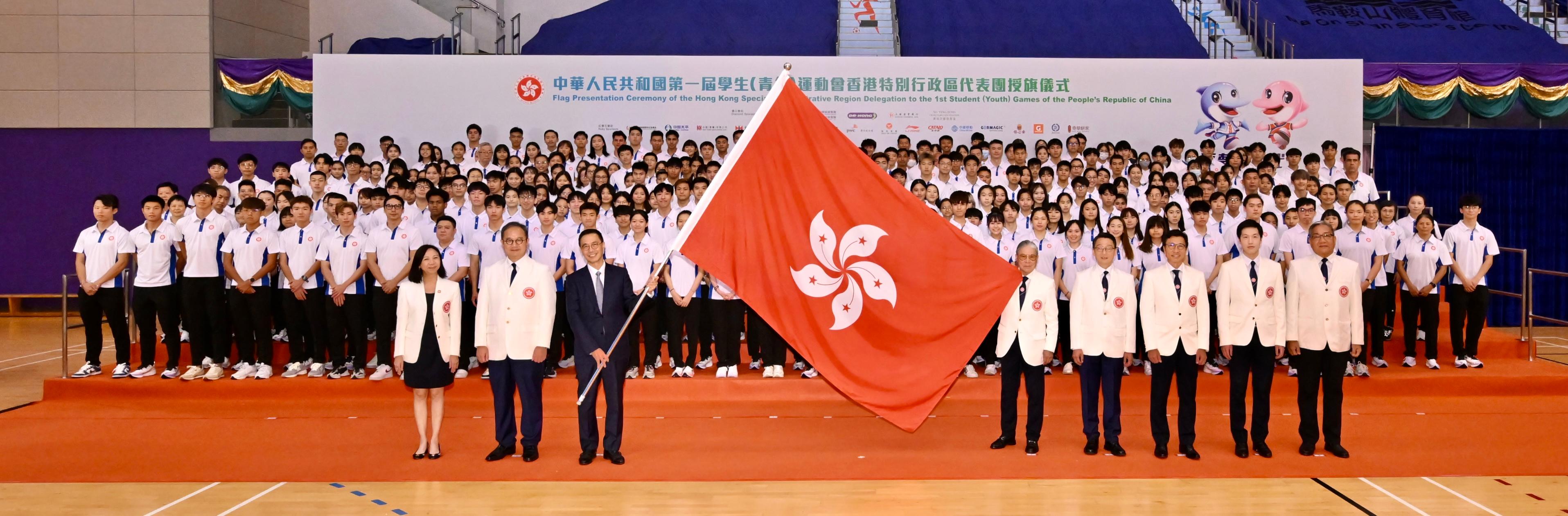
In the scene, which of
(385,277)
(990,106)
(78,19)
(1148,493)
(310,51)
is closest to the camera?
(1148,493)

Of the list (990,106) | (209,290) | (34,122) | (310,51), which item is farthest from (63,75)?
(990,106)

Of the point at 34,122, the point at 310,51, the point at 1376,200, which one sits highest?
the point at 310,51

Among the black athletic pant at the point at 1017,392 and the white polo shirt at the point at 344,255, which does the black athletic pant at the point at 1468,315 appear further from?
the white polo shirt at the point at 344,255

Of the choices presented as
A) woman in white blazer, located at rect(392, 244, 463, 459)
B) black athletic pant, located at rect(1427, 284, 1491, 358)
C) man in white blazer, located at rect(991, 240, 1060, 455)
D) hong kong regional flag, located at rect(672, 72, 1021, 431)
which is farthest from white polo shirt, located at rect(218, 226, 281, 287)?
black athletic pant, located at rect(1427, 284, 1491, 358)

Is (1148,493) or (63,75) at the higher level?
(63,75)

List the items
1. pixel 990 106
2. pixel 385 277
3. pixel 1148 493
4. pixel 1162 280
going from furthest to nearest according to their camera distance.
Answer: pixel 990 106, pixel 385 277, pixel 1162 280, pixel 1148 493

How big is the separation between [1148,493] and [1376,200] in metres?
5.23

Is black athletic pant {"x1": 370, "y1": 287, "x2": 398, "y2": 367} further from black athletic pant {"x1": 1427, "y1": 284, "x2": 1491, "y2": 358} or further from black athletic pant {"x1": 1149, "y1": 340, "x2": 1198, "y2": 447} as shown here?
black athletic pant {"x1": 1427, "y1": 284, "x2": 1491, "y2": 358}

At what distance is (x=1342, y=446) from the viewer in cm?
587

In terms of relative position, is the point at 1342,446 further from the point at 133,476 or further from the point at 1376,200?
the point at 133,476

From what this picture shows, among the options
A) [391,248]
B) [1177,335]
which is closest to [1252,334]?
[1177,335]

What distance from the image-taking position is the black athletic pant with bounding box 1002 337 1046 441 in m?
5.80

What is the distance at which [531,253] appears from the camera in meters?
7.29

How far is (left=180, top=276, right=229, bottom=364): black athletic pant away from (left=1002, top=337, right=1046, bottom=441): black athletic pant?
5.50 metres
